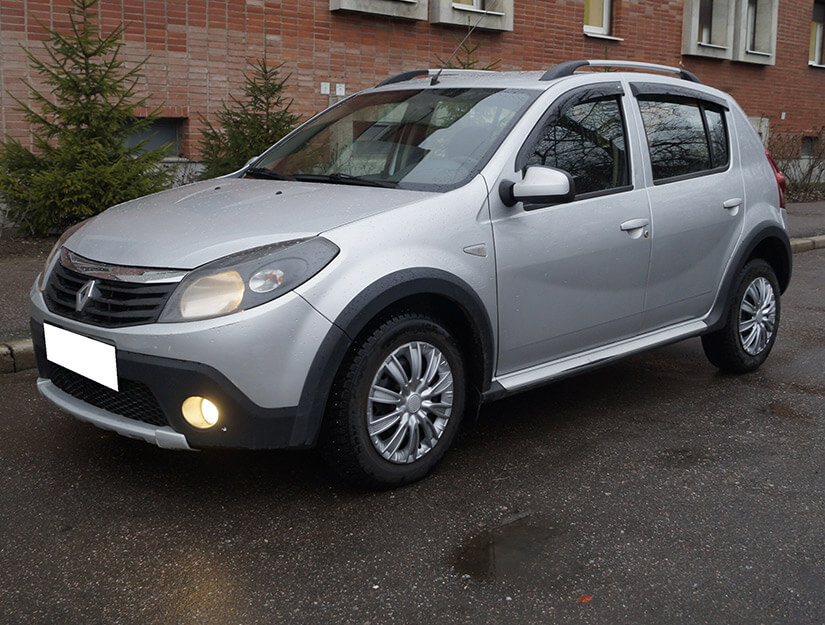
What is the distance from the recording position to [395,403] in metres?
3.75

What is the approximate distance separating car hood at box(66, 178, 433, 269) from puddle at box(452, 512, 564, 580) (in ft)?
4.11

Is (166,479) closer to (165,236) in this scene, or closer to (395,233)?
(165,236)

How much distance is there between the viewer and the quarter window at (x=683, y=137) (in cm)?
495

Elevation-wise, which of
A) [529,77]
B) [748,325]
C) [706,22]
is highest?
[706,22]

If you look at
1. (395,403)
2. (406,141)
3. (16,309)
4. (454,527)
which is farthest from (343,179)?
(16,309)

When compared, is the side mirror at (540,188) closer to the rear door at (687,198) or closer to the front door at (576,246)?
the front door at (576,246)

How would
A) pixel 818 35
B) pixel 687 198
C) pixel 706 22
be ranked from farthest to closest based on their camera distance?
pixel 818 35 → pixel 706 22 → pixel 687 198

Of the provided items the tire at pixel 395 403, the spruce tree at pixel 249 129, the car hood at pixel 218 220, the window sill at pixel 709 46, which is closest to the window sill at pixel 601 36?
the window sill at pixel 709 46

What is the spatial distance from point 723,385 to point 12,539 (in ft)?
12.7

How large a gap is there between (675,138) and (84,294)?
3.08 m

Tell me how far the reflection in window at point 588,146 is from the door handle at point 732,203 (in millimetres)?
829

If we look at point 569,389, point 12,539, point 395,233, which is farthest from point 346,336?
point 569,389

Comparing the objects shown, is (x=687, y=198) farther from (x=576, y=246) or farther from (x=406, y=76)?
(x=406, y=76)

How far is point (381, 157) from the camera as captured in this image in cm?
448
